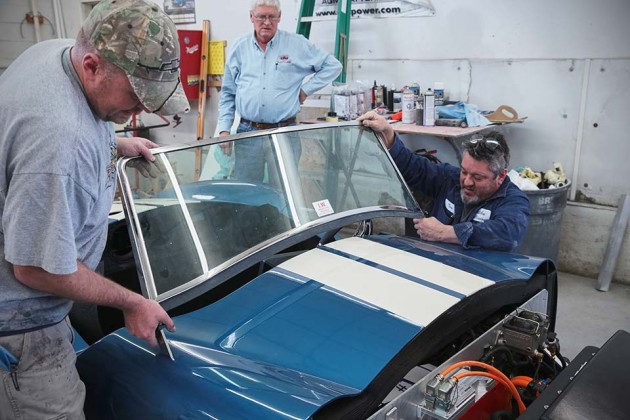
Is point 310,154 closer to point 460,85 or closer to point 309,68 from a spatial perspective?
point 309,68

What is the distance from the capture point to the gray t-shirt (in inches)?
47.6

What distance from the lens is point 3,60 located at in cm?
916

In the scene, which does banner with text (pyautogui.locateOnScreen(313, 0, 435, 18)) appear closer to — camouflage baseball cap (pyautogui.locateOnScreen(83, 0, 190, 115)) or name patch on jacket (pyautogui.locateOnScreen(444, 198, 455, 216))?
name patch on jacket (pyautogui.locateOnScreen(444, 198, 455, 216))

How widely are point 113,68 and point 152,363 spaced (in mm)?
818

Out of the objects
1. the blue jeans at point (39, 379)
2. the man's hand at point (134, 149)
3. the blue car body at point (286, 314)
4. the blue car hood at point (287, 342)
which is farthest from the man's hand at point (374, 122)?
the blue jeans at point (39, 379)

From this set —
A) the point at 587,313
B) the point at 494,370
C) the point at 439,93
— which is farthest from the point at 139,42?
the point at 439,93

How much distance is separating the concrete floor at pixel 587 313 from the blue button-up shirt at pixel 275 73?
2.53 m

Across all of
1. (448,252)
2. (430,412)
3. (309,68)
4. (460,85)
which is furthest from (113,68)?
(460,85)

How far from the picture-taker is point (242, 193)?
2.17m

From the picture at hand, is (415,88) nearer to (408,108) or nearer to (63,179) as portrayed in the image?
(408,108)

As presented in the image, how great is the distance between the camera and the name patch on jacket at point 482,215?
104 inches

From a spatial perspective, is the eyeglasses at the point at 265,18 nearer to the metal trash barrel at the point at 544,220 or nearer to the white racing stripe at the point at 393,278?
the metal trash barrel at the point at 544,220

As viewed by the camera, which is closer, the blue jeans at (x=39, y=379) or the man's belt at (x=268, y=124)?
the blue jeans at (x=39, y=379)

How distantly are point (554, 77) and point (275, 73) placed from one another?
87.5 inches
